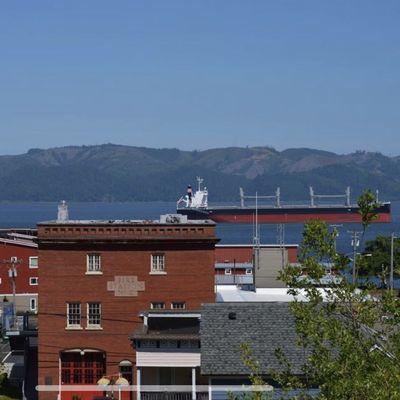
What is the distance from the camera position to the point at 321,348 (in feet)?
52.0

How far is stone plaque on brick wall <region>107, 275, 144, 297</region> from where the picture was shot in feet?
146

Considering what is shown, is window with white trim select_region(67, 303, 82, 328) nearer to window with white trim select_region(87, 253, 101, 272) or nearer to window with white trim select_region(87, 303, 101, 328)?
window with white trim select_region(87, 303, 101, 328)

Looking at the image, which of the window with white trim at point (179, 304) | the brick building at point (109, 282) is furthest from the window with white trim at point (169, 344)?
the window with white trim at point (179, 304)

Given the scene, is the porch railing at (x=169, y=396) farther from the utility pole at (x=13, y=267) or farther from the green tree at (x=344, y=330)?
the utility pole at (x=13, y=267)

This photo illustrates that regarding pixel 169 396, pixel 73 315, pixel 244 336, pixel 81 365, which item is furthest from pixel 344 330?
pixel 73 315

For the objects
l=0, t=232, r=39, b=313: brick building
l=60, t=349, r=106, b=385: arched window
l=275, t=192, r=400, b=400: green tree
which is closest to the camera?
l=275, t=192, r=400, b=400: green tree

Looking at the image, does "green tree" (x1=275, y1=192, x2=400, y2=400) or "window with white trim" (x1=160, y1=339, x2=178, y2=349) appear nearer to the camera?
"green tree" (x1=275, y1=192, x2=400, y2=400)

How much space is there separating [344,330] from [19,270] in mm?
67104

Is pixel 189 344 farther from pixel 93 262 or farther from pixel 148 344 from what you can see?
pixel 93 262

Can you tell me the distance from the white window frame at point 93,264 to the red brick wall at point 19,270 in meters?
37.2

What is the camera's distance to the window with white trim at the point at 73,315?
44062 mm

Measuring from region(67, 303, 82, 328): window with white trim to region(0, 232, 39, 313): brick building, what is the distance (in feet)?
121

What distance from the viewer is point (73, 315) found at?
146 ft

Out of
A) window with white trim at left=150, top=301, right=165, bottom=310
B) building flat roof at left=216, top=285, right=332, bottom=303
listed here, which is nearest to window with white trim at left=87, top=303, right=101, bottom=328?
window with white trim at left=150, top=301, right=165, bottom=310
